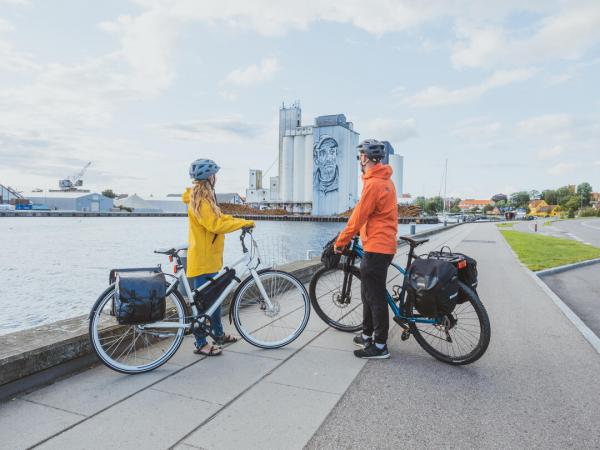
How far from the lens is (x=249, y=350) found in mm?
4488

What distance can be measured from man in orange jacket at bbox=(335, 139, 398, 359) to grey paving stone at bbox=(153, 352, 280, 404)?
1.03m

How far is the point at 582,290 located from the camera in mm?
8898

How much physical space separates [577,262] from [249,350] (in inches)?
455

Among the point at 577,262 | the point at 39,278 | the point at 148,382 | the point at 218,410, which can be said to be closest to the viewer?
the point at 218,410

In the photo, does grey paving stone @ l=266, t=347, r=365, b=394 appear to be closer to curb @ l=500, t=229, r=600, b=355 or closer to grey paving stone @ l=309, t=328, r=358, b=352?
grey paving stone @ l=309, t=328, r=358, b=352

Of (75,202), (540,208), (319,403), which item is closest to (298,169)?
(75,202)

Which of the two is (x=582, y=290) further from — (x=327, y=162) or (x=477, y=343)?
(x=327, y=162)

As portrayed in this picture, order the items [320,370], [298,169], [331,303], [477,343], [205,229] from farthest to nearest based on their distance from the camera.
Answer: [298,169], [331,303], [205,229], [477,343], [320,370]

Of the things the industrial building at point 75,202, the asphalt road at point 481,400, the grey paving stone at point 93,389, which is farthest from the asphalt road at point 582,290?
the industrial building at point 75,202

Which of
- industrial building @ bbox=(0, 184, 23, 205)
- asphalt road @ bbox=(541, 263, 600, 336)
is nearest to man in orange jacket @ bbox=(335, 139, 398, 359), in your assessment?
asphalt road @ bbox=(541, 263, 600, 336)

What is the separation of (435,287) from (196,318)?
223cm

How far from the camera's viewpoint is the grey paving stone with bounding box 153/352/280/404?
11.3ft

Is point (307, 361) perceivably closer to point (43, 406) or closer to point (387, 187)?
point (387, 187)

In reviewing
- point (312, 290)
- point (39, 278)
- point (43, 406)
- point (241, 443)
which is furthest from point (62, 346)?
point (39, 278)
